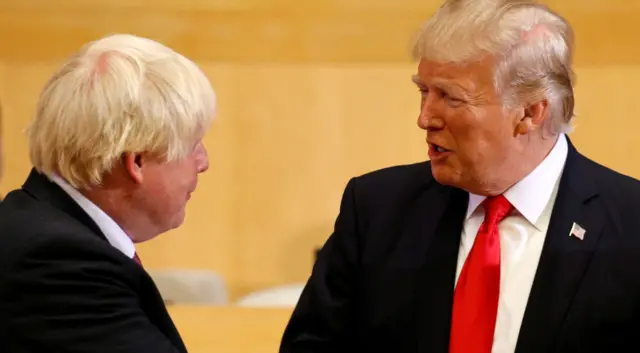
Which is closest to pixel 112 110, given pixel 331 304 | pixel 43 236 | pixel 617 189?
pixel 43 236

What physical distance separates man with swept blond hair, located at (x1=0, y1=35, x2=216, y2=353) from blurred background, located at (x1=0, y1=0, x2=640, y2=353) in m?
2.16

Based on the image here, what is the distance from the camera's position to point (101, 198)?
1.80m

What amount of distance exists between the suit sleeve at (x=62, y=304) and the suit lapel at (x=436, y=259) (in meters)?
0.59

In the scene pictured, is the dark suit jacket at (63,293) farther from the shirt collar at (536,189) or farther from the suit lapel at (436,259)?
the shirt collar at (536,189)

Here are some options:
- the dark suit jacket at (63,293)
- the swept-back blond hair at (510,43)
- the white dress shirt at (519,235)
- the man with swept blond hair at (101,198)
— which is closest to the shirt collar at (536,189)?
the white dress shirt at (519,235)

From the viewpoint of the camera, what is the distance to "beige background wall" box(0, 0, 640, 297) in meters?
4.03

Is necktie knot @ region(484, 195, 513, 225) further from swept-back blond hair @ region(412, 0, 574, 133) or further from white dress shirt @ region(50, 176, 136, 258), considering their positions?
white dress shirt @ region(50, 176, 136, 258)

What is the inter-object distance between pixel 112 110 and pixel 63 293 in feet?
1.03

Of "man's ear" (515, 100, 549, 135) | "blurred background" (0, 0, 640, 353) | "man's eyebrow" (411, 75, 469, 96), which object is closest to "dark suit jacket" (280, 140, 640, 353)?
"man's ear" (515, 100, 549, 135)

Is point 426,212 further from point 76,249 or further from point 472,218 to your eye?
point 76,249

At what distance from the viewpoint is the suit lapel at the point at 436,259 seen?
1980 mm

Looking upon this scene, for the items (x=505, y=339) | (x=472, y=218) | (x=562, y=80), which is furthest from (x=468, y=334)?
(x=562, y=80)

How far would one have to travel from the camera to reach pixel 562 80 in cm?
200

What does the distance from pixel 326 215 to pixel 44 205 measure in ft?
7.83
